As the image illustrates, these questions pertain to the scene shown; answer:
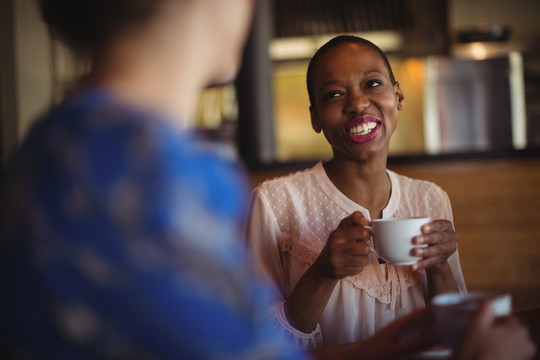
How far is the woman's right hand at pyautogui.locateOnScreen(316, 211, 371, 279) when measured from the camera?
1115mm

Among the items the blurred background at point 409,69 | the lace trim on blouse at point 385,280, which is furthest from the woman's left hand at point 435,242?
the blurred background at point 409,69

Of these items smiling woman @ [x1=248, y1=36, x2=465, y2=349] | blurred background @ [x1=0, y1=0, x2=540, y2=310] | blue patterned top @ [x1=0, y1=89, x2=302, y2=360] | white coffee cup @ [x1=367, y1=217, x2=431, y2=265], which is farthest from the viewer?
blurred background @ [x1=0, y1=0, x2=540, y2=310]

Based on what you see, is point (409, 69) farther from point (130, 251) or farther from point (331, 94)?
point (130, 251)

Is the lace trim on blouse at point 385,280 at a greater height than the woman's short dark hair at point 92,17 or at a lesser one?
lesser

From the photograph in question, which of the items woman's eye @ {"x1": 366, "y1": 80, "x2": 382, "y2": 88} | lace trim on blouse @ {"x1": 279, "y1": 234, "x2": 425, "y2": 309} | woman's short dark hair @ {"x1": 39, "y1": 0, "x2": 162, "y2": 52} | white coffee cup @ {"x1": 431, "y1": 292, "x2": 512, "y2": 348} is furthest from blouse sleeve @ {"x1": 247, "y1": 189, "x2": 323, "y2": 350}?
woman's short dark hair @ {"x1": 39, "y1": 0, "x2": 162, "y2": 52}

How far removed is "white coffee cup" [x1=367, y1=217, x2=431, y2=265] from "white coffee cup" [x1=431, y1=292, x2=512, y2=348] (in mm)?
354

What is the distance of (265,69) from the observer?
3.28 m

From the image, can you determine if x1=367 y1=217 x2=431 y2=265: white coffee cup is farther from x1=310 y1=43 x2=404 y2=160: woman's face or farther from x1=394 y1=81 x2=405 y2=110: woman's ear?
x1=394 y1=81 x2=405 y2=110: woman's ear

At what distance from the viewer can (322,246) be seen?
4.75 feet

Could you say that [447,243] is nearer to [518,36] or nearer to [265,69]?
[265,69]

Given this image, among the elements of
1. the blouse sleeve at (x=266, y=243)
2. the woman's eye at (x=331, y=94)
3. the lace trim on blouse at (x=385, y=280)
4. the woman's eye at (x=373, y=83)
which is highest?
the woman's eye at (x=373, y=83)

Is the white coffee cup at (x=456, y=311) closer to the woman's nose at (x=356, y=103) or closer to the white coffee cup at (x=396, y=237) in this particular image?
the white coffee cup at (x=396, y=237)

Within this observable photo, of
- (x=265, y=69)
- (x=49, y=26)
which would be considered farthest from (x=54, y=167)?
(x=265, y=69)

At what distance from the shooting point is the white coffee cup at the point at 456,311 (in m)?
0.65
